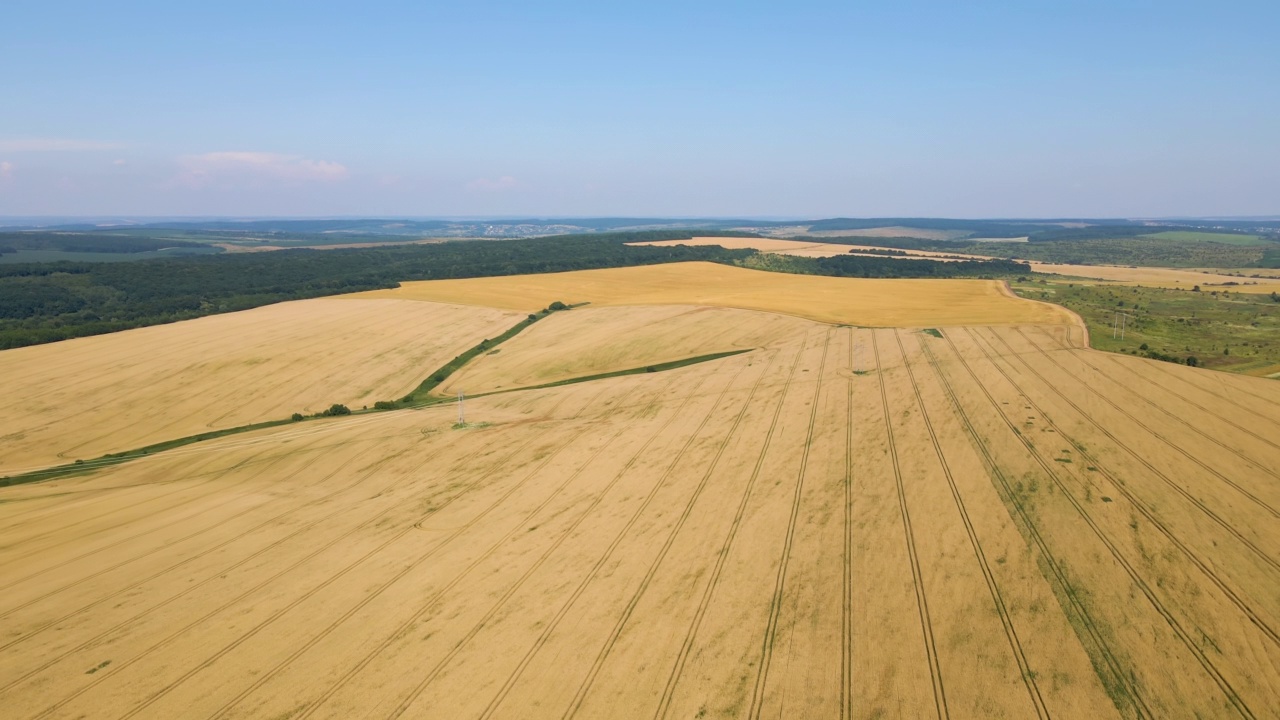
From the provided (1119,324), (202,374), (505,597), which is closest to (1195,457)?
(505,597)

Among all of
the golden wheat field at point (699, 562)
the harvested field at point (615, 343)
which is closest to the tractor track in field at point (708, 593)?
the golden wheat field at point (699, 562)

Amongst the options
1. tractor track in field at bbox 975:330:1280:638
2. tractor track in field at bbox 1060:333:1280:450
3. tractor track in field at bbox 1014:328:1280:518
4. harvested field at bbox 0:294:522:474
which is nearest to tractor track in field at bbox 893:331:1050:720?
tractor track in field at bbox 975:330:1280:638

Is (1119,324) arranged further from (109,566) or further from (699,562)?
(109,566)

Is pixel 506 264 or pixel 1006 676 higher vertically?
pixel 506 264

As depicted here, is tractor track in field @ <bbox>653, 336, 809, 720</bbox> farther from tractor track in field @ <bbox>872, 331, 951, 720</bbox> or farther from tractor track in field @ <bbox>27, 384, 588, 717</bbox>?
tractor track in field @ <bbox>27, 384, 588, 717</bbox>

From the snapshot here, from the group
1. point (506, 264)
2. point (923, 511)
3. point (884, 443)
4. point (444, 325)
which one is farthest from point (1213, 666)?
point (506, 264)

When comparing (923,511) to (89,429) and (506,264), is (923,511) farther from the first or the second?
(506,264)

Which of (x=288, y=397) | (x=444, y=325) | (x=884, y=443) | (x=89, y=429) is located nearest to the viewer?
(x=884, y=443)
